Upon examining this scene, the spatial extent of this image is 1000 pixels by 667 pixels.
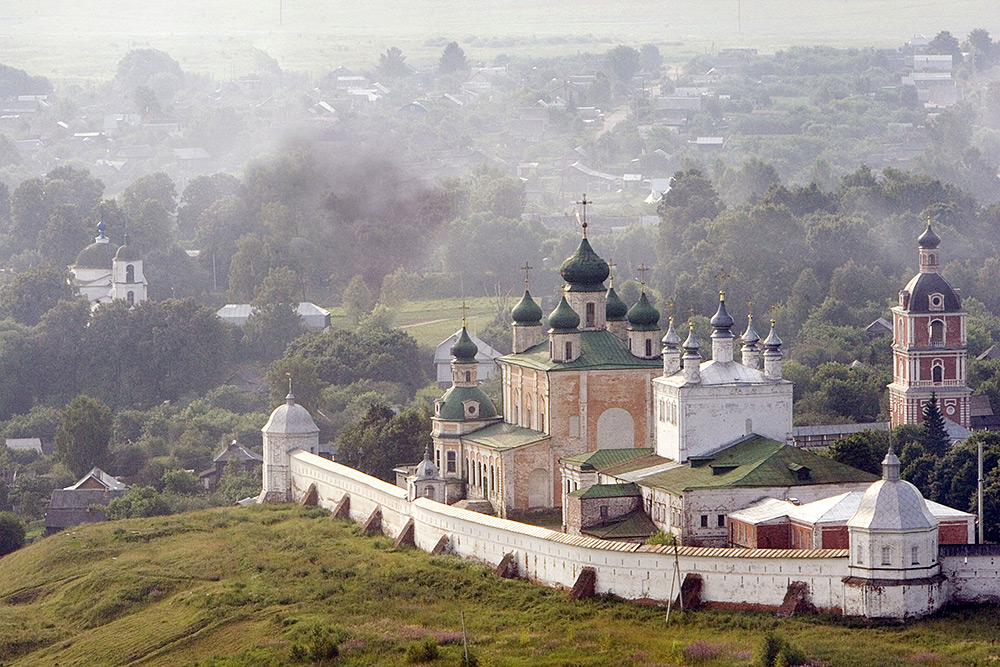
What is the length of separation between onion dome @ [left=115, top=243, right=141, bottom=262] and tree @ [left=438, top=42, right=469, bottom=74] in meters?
69.4

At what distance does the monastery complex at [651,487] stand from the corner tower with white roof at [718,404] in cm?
4

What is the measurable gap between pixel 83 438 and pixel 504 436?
20.8 m

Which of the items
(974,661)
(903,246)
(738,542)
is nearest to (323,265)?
(903,246)

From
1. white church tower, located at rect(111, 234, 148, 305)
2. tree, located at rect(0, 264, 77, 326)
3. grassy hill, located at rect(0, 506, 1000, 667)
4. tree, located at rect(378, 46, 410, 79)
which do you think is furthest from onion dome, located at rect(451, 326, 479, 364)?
tree, located at rect(378, 46, 410, 79)

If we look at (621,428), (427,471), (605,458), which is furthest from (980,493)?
(427,471)

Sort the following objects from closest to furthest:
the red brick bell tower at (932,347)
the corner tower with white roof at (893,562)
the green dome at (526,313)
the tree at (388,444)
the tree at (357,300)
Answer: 1. the corner tower with white roof at (893,562)
2. the green dome at (526,313)
3. the tree at (388,444)
4. the red brick bell tower at (932,347)
5. the tree at (357,300)

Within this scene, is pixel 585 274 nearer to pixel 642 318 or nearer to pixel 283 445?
pixel 642 318

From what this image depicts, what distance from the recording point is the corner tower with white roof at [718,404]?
1857 inches

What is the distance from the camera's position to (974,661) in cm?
3866

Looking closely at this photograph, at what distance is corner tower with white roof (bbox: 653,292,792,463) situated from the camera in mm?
47156

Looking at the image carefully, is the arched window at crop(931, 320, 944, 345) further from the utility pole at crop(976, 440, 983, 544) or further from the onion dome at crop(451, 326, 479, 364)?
the utility pole at crop(976, 440, 983, 544)

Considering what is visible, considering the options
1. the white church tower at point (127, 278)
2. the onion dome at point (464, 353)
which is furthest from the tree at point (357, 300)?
the onion dome at point (464, 353)

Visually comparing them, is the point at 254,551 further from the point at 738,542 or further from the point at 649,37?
the point at 649,37

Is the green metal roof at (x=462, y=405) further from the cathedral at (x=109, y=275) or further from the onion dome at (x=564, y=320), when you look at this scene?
the cathedral at (x=109, y=275)
